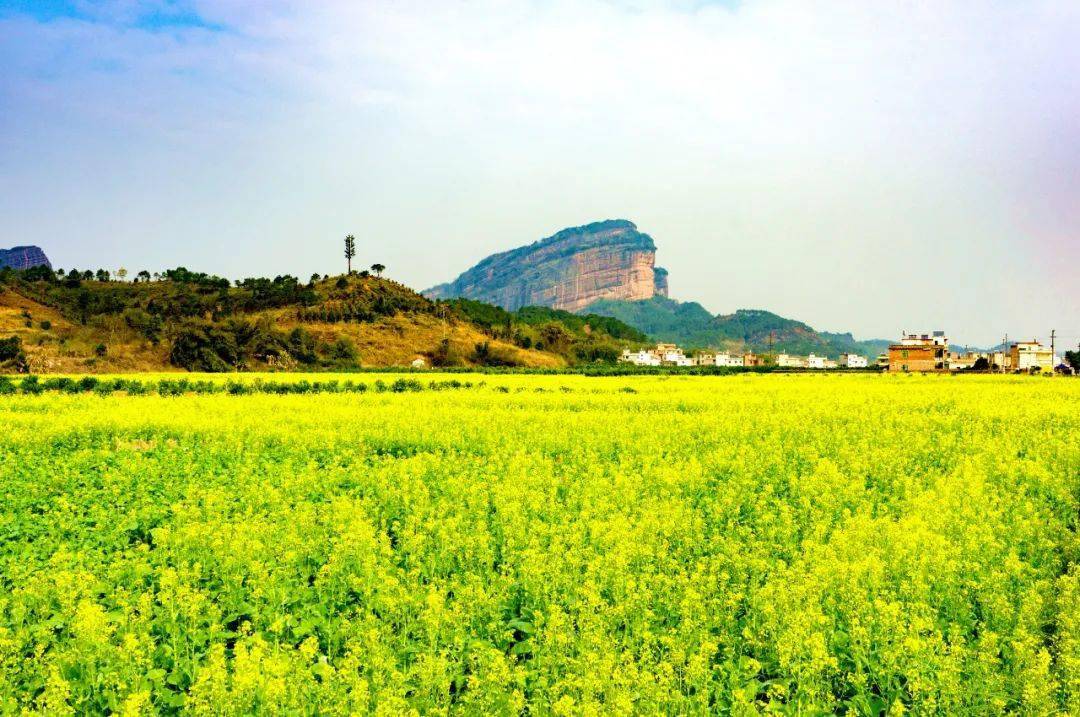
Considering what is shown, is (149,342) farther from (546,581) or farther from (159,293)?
(546,581)

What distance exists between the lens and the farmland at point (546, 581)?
17.2 feet

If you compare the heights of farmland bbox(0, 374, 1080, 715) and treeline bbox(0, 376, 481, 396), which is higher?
treeline bbox(0, 376, 481, 396)

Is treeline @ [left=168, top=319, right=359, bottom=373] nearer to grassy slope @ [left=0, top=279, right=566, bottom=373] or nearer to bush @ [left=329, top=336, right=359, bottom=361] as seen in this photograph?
bush @ [left=329, top=336, right=359, bottom=361]

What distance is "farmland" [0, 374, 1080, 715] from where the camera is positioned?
5.25 metres

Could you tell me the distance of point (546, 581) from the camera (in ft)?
23.7

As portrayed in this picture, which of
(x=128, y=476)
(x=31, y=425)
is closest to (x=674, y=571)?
(x=128, y=476)

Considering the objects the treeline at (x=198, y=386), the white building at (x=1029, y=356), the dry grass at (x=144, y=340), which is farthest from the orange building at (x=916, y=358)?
the treeline at (x=198, y=386)

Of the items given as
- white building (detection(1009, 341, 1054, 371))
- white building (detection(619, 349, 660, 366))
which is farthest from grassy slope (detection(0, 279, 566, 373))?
white building (detection(1009, 341, 1054, 371))

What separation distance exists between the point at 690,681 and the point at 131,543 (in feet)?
28.2

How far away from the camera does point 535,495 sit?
33.2 ft

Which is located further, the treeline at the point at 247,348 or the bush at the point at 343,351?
the bush at the point at 343,351

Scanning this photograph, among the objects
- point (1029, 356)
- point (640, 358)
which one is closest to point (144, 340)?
point (640, 358)

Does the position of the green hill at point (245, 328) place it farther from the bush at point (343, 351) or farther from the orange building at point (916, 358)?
the orange building at point (916, 358)

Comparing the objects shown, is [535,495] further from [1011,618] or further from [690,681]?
[1011,618]
